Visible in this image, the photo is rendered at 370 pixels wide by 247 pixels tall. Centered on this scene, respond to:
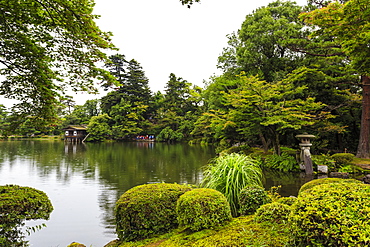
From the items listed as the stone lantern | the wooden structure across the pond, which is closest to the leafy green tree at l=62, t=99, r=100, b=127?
the wooden structure across the pond

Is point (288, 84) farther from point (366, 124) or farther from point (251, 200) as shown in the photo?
point (251, 200)

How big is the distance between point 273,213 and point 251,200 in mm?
669

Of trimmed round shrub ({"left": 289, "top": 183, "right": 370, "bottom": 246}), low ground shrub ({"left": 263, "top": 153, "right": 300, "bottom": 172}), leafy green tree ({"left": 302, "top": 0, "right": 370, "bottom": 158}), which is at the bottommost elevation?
low ground shrub ({"left": 263, "top": 153, "right": 300, "bottom": 172})

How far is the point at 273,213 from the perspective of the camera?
2.47 meters

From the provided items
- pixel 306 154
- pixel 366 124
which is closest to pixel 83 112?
pixel 306 154

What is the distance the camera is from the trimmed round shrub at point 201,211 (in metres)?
2.51

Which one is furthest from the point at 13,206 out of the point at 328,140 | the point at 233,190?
the point at 328,140

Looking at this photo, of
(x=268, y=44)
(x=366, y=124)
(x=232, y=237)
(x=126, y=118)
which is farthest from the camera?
(x=126, y=118)

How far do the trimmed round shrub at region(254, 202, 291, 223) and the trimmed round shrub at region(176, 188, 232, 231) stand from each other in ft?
1.26

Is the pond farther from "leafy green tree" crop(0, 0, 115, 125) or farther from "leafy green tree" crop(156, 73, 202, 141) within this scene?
"leafy green tree" crop(156, 73, 202, 141)

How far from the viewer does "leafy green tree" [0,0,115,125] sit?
314cm

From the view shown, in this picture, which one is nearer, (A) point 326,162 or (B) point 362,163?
(B) point 362,163

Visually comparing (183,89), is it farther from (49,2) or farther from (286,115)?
(49,2)

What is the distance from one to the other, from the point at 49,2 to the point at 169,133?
3058cm
